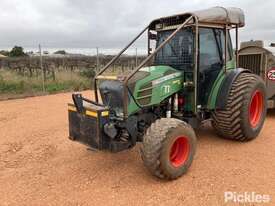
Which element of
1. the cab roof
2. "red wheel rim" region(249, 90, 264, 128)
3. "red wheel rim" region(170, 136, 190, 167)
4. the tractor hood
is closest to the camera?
"red wheel rim" region(170, 136, 190, 167)

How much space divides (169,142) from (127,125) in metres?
0.68

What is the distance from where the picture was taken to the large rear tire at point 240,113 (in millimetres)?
5316

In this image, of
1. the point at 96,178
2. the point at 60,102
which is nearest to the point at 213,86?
the point at 96,178

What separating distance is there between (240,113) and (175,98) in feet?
3.74

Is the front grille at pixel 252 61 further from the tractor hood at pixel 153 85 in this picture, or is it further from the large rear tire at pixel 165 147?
the large rear tire at pixel 165 147

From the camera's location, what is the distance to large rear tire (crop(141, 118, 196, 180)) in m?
3.98

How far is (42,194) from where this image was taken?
12.9ft

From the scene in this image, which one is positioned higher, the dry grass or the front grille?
the front grille

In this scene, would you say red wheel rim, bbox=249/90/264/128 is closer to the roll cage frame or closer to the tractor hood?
the roll cage frame

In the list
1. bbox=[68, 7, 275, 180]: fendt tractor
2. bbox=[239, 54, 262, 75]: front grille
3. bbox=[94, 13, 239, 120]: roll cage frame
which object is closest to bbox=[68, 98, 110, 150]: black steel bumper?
bbox=[68, 7, 275, 180]: fendt tractor

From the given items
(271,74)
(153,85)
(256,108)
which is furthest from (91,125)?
(271,74)

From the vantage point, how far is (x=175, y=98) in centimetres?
513

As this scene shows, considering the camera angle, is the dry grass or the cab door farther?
the dry grass

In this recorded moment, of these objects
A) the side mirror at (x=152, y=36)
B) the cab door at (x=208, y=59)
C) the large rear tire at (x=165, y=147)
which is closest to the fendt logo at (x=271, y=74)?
the cab door at (x=208, y=59)
